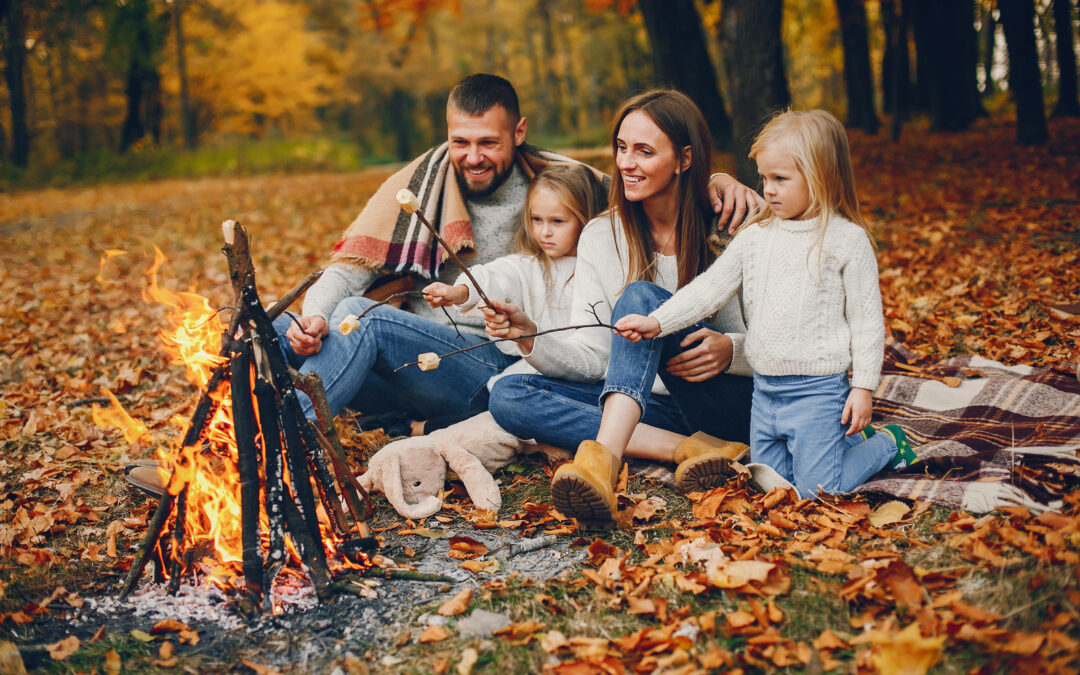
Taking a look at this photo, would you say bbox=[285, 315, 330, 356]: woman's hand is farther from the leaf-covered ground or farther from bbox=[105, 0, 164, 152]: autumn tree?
bbox=[105, 0, 164, 152]: autumn tree

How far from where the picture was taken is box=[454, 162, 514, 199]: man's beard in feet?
13.1

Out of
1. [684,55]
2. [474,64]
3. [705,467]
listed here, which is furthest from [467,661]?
[474,64]

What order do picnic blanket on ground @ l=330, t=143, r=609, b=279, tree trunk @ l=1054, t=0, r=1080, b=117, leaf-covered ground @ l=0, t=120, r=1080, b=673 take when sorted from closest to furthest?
Result: leaf-covered ground @ l=0, t=120, r=1080, b=673 < picnic blanket on ground @ l=330, t=143, r=609, b=279 < tree trunk @ l=1054, t=0, r=1080, b=117

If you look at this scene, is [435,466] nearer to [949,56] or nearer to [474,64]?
[949,56]

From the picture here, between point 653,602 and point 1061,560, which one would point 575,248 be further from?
point 1061,560

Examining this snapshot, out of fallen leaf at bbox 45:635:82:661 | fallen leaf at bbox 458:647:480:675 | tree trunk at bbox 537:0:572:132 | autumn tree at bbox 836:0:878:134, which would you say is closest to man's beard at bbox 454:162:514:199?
fallen leaf at bbox 458:647:480:675

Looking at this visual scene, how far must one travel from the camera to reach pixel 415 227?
3.91 meters

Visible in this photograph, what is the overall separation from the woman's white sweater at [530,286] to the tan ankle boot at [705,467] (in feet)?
2.80

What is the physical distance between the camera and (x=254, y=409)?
8.02ft

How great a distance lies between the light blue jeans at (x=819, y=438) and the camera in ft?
9.40

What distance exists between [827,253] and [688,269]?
0.64m

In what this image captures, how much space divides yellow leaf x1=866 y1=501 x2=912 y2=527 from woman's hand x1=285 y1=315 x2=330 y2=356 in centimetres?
228

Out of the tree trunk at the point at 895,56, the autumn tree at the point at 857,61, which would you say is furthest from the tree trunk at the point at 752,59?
the autumn tree at the point at 857,61

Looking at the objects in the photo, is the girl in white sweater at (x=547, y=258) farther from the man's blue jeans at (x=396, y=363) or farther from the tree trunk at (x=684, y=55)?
the tree trunk at (x=684, y=55)
